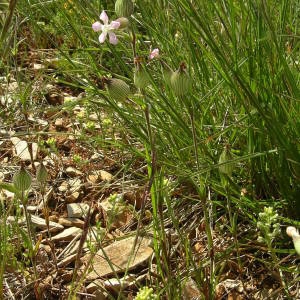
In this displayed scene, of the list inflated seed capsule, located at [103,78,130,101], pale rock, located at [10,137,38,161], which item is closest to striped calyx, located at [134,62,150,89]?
inflated seed capsule, located at [103,78,130,101]

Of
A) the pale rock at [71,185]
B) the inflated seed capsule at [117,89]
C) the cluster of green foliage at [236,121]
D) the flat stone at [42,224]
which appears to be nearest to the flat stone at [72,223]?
the flat stone at [42,224]

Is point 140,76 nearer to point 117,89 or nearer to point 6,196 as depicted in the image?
point 117,89

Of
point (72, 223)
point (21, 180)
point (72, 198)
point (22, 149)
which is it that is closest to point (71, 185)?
point (72, 198)

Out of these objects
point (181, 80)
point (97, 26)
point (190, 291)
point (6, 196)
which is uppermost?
point (97, 26)

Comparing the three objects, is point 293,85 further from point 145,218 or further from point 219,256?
point 145,218

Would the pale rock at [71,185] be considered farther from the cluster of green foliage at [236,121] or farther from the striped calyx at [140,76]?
the striped calyx at [140,76]

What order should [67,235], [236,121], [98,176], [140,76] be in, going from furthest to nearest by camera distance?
[98,176] → [67,235] → [236,121] → [140,76]

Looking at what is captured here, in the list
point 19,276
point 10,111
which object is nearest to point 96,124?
point 10,111

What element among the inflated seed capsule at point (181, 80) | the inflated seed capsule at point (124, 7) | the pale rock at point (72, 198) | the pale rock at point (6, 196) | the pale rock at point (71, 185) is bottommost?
the pale rock at point (72, 198)
